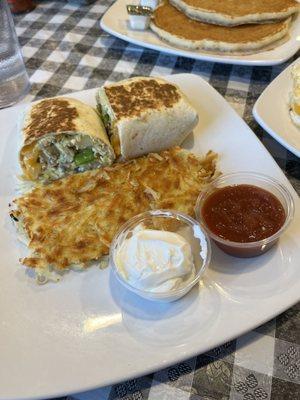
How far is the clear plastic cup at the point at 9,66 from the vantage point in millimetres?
3033

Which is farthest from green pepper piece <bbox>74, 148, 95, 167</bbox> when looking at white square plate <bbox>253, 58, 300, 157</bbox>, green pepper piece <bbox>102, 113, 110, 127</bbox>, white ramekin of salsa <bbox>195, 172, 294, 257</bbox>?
white square plate <bbox>253, 58, 300, 157</bbox>

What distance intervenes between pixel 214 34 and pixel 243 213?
6.00 ft

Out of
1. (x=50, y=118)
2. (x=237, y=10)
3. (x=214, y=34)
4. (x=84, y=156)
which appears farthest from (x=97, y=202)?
(x=237, y=10)

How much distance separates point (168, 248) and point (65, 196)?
0.70 metres

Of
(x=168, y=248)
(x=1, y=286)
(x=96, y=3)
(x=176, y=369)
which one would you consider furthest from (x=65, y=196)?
(x=96, y=3)

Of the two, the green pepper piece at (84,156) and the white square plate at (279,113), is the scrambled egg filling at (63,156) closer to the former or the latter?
the green pepper piece at (84,156)

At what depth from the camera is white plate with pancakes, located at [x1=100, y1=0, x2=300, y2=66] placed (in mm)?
2871

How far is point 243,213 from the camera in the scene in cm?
183

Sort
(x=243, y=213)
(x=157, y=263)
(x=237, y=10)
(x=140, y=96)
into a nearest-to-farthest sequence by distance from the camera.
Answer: (x=157, y=263), (x=243, y=213), (x=140, y=96), (x=237, y=10)

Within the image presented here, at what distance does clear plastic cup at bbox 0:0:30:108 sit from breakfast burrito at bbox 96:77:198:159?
100cm

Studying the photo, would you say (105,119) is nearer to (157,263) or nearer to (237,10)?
(157,263)

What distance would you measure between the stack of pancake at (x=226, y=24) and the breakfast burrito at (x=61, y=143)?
122 centimetres

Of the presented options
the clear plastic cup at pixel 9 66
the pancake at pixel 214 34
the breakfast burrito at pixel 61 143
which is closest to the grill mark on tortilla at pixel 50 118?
the breakfast burrito at pixel 61 143

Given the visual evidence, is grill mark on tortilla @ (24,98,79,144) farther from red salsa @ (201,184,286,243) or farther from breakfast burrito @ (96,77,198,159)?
red salsa @ (201,184,286,243)
